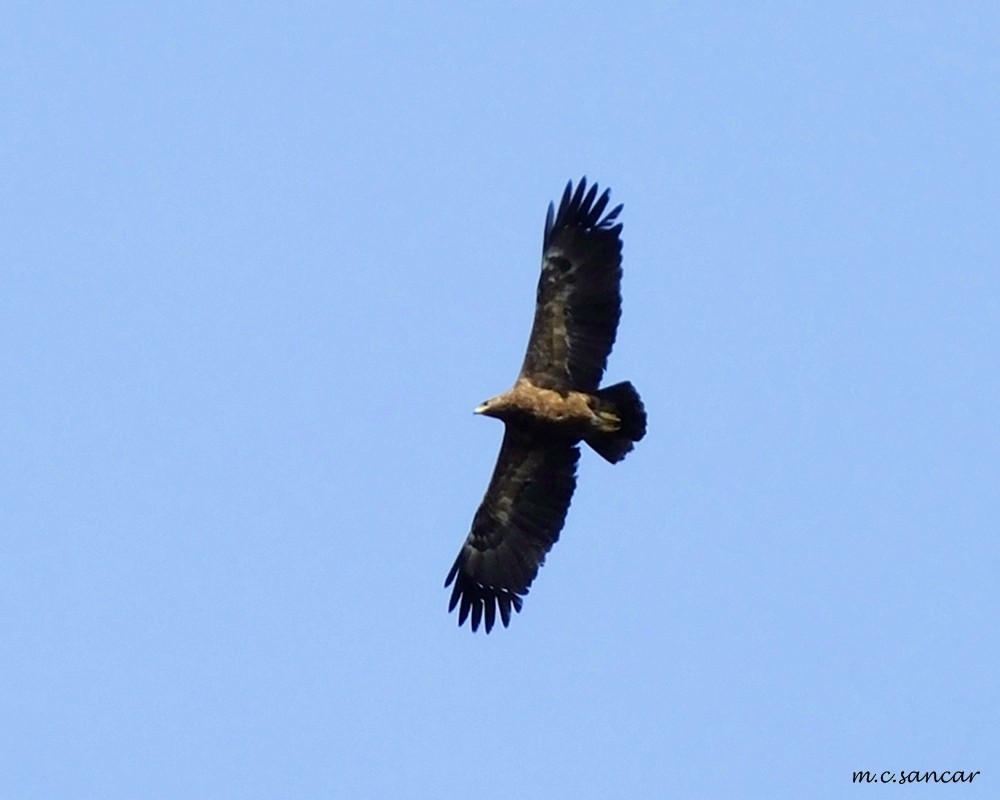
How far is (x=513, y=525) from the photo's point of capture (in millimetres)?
18141

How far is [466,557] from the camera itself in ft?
60.7

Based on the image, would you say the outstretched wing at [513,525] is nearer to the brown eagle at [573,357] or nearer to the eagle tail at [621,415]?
the brown eagle at [573,357]

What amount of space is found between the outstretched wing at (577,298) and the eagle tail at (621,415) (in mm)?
217

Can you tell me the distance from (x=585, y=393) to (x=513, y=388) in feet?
2.67

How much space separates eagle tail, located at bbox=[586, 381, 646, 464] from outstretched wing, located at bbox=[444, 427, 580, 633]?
0.73 meters

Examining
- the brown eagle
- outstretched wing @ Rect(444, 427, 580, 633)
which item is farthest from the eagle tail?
outstretched wing @ Rect(444, 427, 580, 633)

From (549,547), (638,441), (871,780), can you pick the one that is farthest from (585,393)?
(871,780)

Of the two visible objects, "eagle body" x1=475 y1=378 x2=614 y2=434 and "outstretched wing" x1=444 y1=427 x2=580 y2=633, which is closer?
"eagle body" x1=475 y1=378 x2=614 y2=434

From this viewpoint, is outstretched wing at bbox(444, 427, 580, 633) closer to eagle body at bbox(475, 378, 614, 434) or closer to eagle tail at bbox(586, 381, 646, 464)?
eagle body at bbox(475, 378, 614, 434)

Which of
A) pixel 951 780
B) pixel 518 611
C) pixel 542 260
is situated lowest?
pixel 951 780

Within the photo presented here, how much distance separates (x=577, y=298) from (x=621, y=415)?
1.29 metres

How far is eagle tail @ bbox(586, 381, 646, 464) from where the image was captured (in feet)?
54.7

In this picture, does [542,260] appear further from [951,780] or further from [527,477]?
Answer: [951,780]

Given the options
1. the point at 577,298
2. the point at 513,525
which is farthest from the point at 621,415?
the point at 513,525
